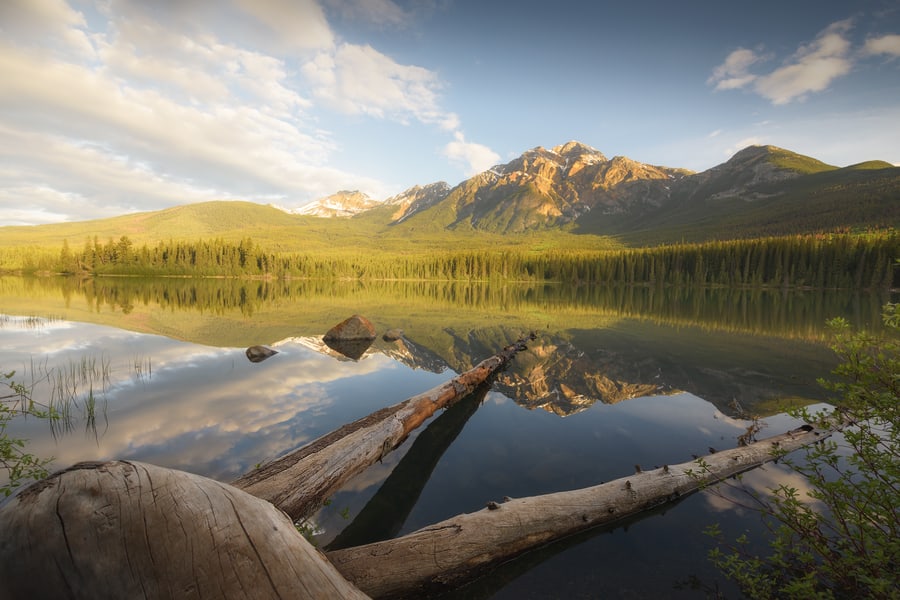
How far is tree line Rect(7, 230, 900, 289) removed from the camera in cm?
9619

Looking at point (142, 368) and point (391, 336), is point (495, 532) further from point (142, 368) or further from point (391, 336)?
point (391, 336)

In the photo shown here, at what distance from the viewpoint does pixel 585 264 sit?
13388cm

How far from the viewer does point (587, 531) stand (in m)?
7.00

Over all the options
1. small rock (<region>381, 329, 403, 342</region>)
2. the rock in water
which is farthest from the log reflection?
small rock (<region>381, 329, 403, 342</region>)

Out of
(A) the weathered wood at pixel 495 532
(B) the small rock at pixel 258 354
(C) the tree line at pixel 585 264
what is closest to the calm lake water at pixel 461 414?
(A) the weathered wood at pixel 495 532

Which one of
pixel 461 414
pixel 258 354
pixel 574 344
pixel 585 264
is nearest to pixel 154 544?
pixel 461 414

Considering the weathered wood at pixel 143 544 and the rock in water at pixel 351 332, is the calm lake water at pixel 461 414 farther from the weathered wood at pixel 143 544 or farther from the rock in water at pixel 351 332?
the weathered wood at pixel 143 544

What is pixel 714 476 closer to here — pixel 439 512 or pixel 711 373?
pixel 439 512

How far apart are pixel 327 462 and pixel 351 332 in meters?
18.2

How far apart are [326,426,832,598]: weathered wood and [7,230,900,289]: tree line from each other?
397 feet

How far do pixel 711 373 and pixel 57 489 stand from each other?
22061 millimetres

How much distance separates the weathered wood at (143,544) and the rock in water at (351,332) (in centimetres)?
2160

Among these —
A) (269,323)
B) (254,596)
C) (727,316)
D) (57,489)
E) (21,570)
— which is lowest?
(727,316)

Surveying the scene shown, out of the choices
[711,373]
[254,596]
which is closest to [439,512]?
[254,596]
